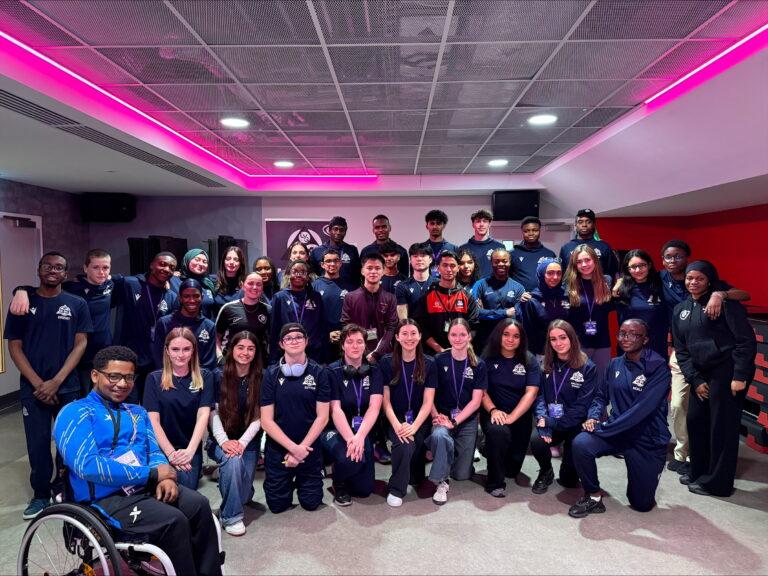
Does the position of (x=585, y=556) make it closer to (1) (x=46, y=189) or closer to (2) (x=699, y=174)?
(2) (x=699, y=174)

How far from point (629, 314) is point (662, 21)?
2335 mm

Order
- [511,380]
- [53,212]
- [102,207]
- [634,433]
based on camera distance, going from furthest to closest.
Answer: [102,207] → [53,212] → [511,380] → [634,433]

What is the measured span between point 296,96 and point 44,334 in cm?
265

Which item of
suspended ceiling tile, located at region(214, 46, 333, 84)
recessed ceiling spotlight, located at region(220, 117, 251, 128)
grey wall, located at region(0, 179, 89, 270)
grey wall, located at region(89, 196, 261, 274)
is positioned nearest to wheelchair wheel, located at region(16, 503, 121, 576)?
suspended ceiling tile, located at region(214, 46, 333, 84)

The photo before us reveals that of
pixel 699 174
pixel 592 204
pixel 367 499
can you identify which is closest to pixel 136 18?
pixel 367 499

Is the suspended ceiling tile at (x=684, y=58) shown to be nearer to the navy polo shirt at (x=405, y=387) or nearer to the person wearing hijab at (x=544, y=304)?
the person wearing hijab at (x=544, y=304)

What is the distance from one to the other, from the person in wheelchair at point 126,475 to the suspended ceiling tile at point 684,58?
3.95 metres

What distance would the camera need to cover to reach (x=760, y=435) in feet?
14.6

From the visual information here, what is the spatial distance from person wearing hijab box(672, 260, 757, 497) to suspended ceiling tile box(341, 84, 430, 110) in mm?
2515

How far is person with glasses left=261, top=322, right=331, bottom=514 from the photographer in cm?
338

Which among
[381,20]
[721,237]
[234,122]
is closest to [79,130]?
[234,122]

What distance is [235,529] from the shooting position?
3.08 metres

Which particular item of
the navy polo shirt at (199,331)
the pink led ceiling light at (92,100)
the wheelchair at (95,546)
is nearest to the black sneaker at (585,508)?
the wheelchair at (95,546)

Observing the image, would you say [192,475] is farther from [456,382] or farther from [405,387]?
[456,382]
